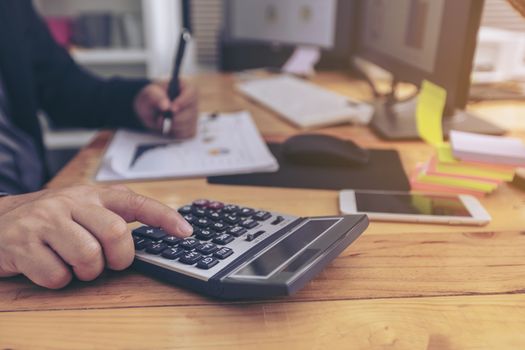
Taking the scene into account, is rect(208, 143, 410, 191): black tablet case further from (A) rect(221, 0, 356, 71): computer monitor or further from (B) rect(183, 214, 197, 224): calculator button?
(A) rect(221, 0, 356, 71): computer monitor

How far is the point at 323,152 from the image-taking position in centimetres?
72

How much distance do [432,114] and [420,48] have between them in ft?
0.59

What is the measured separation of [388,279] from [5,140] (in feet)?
2.46

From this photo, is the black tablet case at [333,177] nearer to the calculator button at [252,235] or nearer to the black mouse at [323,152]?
the black mouse at [323,152]

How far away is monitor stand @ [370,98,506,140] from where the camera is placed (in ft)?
2.81

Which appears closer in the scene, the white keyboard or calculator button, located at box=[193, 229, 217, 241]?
calculator button, located at box=[193, 229, 217, 241]

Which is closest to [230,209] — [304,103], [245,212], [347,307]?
[245,212]

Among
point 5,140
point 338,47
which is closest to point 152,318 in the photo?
point 5,140

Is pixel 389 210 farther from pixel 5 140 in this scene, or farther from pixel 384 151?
pixel 5 140

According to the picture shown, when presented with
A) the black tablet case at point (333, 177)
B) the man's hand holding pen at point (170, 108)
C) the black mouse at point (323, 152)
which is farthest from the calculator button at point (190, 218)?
the man's hand holding pen at point (170, 108)

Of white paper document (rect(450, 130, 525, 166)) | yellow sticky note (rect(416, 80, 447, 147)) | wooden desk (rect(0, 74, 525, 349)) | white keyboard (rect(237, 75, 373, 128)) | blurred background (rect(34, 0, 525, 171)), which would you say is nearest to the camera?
wooden desk (rect(0, 74, 525, 349))

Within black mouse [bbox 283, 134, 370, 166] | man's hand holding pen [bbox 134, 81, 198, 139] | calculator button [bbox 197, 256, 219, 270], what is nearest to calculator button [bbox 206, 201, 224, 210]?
calculator button [bbox 197, 256, 219, 270]

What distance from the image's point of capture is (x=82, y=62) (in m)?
2.08

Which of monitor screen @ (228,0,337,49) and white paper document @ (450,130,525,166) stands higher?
monitor screen @ (228,0,337,49)
